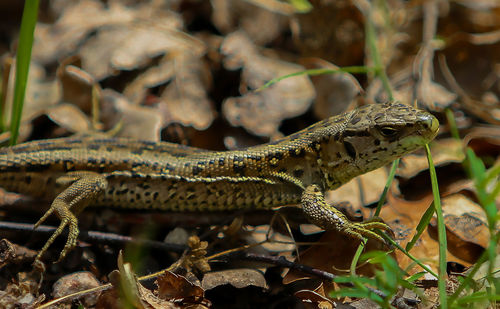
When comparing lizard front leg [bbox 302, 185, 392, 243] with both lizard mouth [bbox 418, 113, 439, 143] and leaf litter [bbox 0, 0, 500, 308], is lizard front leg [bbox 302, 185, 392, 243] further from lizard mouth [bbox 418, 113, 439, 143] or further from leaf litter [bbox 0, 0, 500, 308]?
lizard mouth [bbox 418, 113, 439, 143]

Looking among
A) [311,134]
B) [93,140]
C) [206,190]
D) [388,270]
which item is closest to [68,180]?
[93,140]

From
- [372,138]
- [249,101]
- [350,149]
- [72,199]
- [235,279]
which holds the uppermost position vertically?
[249,101]

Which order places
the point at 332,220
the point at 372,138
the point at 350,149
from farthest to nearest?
1. the point at 350,149
2. the point at 372,138
3. the point at 332,220

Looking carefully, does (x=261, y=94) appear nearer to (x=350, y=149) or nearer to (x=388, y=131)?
(x=350, y=149)

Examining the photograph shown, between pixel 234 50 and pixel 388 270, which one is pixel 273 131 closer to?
pixel 234 50

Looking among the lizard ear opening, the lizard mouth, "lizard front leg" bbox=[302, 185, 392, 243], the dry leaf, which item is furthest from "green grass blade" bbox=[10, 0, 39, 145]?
the lizard mouth

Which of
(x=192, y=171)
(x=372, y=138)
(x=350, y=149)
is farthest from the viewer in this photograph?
(x=192, y=171)

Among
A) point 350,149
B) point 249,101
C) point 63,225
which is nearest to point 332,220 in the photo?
point 350,149
